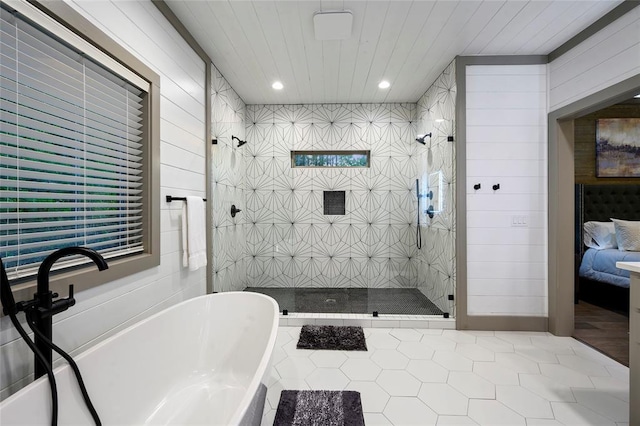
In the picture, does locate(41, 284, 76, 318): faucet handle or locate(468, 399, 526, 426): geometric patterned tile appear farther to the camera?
locate(468, 399, 526, 426): geometric patterned tile

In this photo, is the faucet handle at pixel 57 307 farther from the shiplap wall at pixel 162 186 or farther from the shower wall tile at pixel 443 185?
the shower wall tile at pixel 443 185

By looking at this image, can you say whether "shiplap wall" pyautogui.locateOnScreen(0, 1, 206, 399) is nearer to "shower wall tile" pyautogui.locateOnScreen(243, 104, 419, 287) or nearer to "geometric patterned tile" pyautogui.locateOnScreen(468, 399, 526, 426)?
"shower wall tile" pyautogui.locateOnScreen(243, 104, 419, 287)

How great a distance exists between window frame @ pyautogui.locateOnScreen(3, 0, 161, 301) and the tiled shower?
1.50 m

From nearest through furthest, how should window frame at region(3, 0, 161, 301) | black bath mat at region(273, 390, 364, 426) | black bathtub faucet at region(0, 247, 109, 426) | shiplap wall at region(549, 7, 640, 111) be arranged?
black bathtub faucet at region(0, 247, 109, 426) → window frame at region(3, 0, 161, 301) → black bath mat at region(273, 390, 364, 426) → shiplap wall at region(549, 7, 640, 111)

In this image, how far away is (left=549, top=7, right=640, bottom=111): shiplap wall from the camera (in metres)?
1.82

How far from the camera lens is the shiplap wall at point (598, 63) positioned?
1.82m

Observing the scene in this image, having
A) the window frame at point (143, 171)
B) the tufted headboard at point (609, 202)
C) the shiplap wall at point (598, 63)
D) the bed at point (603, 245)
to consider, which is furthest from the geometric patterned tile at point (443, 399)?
the tufted headboard at point (609, 202)

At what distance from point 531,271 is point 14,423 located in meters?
3.45

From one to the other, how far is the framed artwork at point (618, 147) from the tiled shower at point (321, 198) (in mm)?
2834

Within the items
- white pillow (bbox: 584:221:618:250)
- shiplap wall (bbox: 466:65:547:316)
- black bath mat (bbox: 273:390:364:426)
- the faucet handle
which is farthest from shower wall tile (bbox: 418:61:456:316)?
the faucet handle

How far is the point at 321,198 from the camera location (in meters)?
3.61

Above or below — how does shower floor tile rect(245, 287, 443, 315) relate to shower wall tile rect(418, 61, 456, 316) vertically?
below

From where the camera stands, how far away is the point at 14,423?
814 millimetres

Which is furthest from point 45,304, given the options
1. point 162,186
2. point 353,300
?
point 353,300
